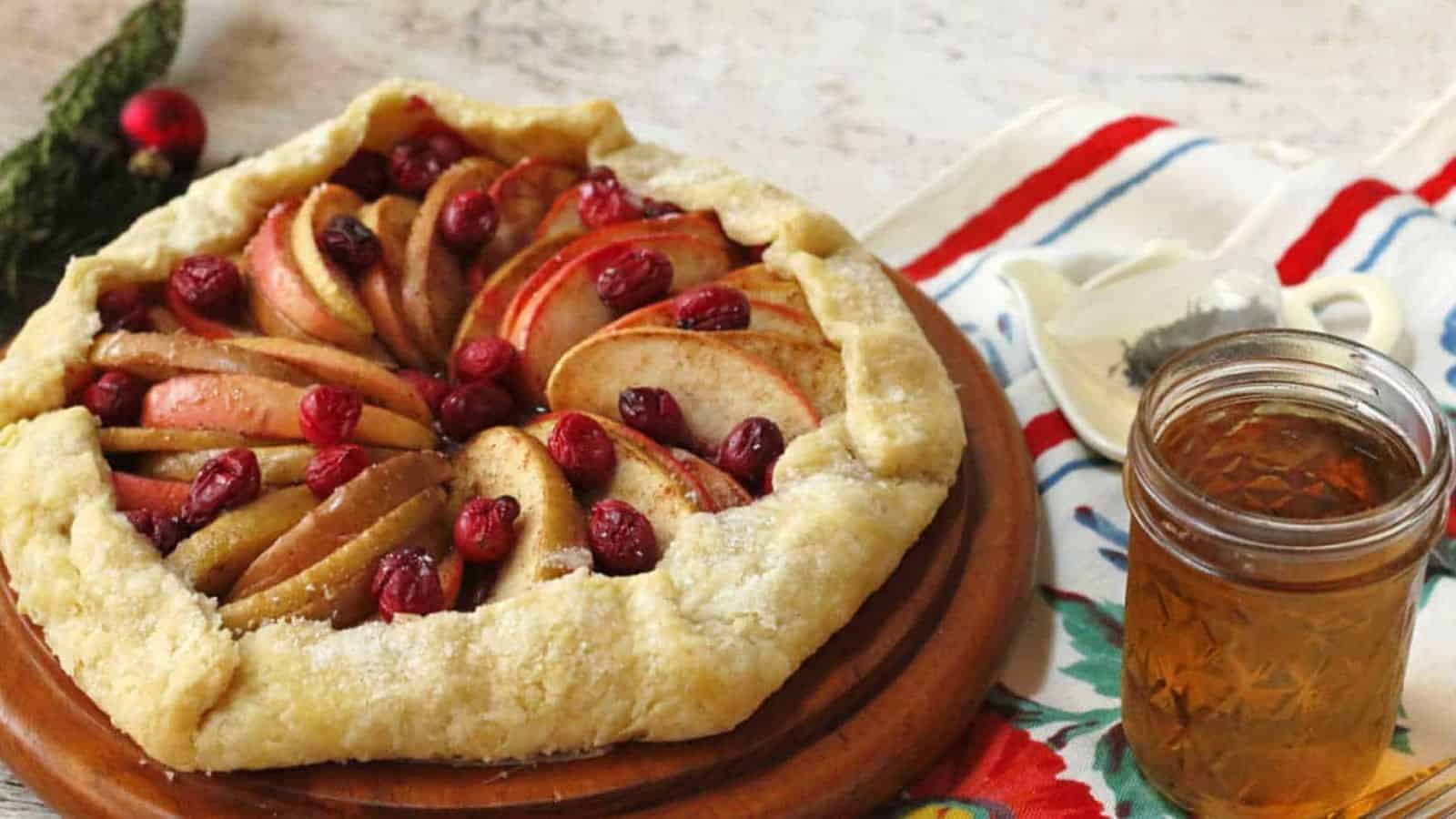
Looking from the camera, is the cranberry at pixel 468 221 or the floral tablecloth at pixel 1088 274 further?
the cranberry at pixel 468 221

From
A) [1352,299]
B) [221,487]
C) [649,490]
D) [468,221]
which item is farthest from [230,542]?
[1352,299]

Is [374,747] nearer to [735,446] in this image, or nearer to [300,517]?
[300,517]

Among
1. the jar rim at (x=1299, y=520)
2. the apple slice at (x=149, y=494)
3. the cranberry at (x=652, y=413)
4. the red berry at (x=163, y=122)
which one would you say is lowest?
the red berry at (x=163, y=122)

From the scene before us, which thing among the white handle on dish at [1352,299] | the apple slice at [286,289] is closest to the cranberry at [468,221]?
the apple slice at [286,289]

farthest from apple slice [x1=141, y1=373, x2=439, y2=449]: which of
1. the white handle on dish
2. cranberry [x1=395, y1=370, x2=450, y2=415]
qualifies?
the white handle on dish

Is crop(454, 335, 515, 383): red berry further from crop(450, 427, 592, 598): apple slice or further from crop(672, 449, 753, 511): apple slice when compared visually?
crop(672, 449, 753, 511): apple slice

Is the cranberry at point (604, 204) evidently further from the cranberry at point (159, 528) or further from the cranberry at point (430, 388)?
the cranberry at point (159, 528)

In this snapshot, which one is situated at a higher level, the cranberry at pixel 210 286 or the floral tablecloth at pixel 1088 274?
the cranberry at pixel 210 286

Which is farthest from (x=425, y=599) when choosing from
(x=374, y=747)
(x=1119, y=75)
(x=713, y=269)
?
(x=1119, y=75)
